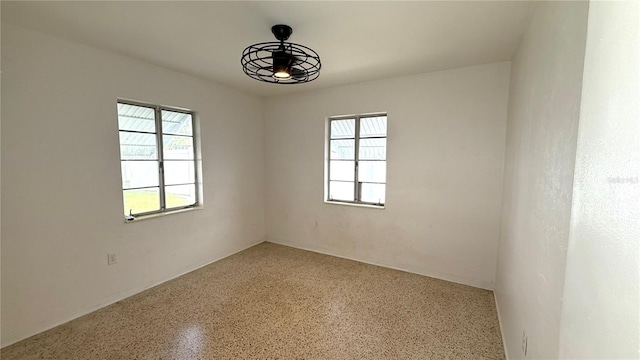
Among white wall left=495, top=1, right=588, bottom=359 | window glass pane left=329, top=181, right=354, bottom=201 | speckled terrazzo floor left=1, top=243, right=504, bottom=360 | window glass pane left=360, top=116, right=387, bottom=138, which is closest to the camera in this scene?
white wall left=495, top=1, right=588, bottom=359

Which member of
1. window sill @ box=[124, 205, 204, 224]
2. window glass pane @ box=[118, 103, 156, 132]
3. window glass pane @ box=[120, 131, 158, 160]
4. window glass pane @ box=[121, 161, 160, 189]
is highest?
window glass pane @ box=[118, 103, 156, 132]

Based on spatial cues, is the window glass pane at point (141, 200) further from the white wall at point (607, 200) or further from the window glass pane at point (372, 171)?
the white wall at point (607, 200)

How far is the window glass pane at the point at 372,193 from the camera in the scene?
11.8ft

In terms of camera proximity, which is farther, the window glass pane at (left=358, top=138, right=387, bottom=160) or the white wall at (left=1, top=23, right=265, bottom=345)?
the window glass pane at (left=358, top=138, right=387, bottom=160)

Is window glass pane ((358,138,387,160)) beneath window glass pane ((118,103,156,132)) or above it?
beneath

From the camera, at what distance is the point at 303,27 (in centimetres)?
204

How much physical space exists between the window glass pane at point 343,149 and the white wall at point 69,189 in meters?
1.98

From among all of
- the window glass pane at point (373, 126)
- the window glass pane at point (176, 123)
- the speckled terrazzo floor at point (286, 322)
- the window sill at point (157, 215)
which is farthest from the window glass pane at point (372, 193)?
the window glass pane at point (176, 123)

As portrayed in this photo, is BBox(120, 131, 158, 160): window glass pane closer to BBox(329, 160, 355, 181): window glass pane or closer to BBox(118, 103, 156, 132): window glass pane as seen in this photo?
BBox(118, 103, 156, 132): window glass pane

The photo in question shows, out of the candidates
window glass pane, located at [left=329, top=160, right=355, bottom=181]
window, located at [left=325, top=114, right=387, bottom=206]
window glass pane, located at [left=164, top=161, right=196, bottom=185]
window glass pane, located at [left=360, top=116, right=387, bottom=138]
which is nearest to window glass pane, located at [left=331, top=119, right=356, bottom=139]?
window, located at [left=325, top=114, right=387, bottom=206]

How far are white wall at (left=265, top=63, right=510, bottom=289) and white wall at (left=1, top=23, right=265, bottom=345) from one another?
5.57 ft

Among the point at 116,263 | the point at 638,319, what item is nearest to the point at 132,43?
the point at 116,263

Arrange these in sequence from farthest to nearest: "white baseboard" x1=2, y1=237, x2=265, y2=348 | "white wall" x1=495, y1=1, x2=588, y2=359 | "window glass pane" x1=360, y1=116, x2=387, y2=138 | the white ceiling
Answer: "window glass pane" x1=360, y1=116, x2=387, y2=138
"white baseboard" x1=2, y1=237, x2=265, y2=348
the white ceiling
"white wall" x1=495, y1=1, x2=588, y2=359

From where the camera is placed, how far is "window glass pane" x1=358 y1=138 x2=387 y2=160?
3.54 m
